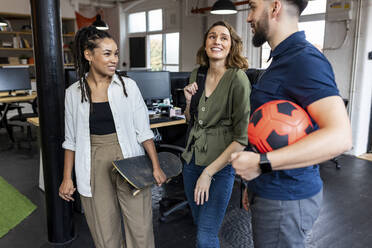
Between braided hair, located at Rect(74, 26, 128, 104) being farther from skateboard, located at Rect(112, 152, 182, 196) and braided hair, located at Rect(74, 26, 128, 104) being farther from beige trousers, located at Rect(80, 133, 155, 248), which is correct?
skateboard, located at Rect(112, 152, 182, 196)

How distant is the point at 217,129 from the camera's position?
154 cm

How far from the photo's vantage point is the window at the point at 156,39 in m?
8.70

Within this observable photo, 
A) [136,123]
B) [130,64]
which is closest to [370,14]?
[136,123]

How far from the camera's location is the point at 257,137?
3.10 ft

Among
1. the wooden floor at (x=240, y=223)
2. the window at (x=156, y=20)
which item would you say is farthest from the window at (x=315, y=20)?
the window at (x=156, y=20)

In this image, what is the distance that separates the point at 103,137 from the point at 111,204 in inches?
14.5

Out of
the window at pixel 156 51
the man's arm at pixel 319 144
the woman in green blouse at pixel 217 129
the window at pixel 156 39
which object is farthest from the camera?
the window at pixel 156 51

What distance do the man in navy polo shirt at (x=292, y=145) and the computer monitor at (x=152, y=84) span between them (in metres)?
2.84

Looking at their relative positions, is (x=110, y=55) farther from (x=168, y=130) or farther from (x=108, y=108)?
(x=168, y=130)

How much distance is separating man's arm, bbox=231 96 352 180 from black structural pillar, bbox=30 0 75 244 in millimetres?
1776

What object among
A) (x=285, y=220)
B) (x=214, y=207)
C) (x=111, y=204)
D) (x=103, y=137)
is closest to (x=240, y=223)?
(x=214, y=207)

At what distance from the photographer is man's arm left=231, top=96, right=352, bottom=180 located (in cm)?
77

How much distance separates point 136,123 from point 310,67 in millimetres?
1039

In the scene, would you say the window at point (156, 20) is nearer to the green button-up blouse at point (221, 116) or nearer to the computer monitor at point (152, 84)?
the computer monitor at point (152, 84)
